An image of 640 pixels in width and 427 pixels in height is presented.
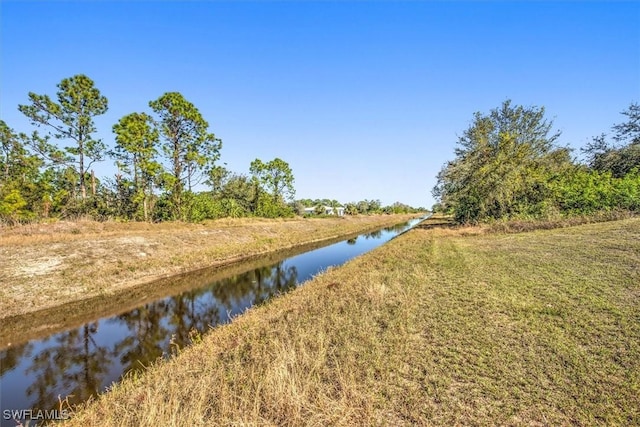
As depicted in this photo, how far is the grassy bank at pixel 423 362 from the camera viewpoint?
4.12 meters

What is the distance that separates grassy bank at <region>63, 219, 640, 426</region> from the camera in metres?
4.12

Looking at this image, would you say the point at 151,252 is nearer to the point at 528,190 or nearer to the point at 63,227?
the point at 63,227

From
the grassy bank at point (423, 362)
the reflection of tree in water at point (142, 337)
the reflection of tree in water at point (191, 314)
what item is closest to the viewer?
the grassy bank at point (423, 362)

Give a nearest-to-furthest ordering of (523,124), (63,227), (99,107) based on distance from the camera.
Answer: (63,227) < (99,107) < (523,124)

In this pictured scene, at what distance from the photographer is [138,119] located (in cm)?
3238

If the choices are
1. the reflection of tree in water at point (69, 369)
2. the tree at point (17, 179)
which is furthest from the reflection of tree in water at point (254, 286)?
the tree at point (17, 179)

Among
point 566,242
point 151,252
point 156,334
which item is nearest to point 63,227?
point 151,252

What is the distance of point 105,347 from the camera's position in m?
8.77

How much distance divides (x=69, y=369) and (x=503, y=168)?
33024 millimetres

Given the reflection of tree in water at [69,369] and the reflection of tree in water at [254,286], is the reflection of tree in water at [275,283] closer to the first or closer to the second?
the reflection of tree in water at [254,286]

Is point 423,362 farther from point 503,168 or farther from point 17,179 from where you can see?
point 17,179

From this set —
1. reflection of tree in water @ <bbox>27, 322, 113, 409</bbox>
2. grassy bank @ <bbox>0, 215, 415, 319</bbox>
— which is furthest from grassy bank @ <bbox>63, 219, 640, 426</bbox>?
grassy bank @ <bbox>0, 215, 415, 319</bbox>

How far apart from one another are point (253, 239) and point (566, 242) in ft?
87.2

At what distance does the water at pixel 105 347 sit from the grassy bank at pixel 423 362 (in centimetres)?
135
